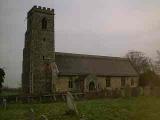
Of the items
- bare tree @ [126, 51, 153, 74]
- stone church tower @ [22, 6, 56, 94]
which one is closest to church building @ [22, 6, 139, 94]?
stone church tower @ [22, 6, 56, 94]

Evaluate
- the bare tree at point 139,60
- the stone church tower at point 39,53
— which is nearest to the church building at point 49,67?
the stone church tower at point 39,53

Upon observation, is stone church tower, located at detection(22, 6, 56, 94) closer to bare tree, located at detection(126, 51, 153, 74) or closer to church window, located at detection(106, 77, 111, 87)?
church window, located at detection(106, 77, 111, 87)

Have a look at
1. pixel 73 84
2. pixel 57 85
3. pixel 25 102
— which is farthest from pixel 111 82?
pixel 25 102

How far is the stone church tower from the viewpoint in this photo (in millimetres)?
36406

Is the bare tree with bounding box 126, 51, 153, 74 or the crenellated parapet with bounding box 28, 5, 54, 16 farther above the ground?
the crenellated parapet with bounding box 28, 5, 54, 16

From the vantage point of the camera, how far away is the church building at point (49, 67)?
36.6 metres

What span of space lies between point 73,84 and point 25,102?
500 inches

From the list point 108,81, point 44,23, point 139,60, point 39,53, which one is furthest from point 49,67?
point 139,60

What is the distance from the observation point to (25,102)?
88.1ft

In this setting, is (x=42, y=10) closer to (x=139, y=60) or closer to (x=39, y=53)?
(x=39, y=53)

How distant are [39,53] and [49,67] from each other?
2525 mm

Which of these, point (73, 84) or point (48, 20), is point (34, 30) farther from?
point (73, 84)

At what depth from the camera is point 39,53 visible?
1463 inches

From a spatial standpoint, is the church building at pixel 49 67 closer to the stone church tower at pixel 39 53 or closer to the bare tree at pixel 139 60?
the stone church tower at pixel 39 53
